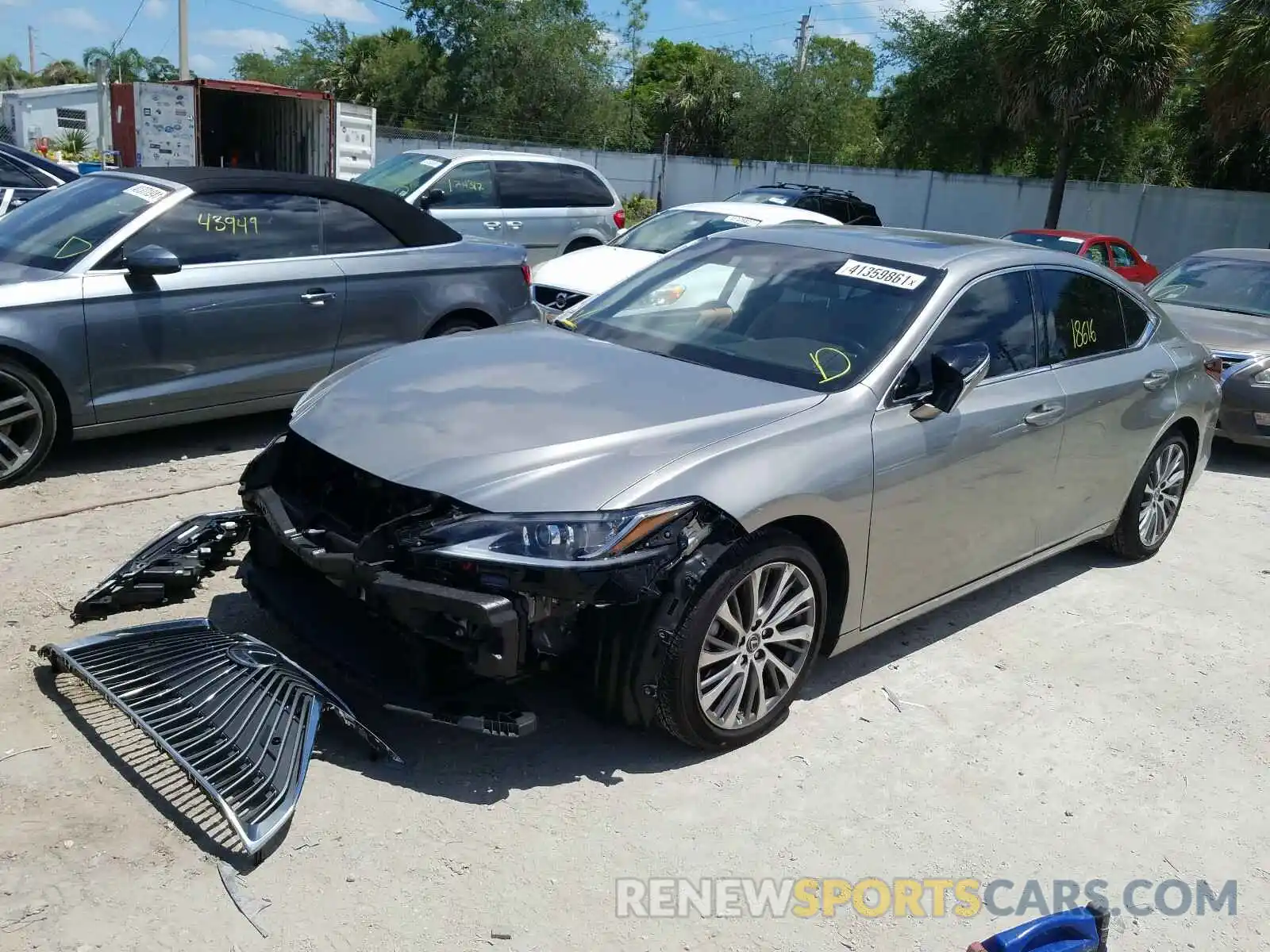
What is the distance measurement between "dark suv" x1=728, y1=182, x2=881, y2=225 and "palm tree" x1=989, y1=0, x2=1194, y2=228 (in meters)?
6.94

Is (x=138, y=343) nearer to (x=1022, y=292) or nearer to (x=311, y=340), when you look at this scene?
(x=311, y=340)

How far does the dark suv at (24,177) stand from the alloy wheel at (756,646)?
8.71 metres

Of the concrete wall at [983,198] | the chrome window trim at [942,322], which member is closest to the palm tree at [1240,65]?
the concrete wall at [983,198]

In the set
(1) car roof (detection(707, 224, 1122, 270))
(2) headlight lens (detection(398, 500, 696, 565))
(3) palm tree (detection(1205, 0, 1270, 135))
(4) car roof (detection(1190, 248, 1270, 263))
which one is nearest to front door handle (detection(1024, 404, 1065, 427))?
(1) car roof (detection(707, 224, 1122, 270))

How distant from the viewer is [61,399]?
5.70m

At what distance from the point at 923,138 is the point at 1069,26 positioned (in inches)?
292

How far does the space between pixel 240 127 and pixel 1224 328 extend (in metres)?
20.3

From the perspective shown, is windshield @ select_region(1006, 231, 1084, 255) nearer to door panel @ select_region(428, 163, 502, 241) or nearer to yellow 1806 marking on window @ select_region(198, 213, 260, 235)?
door panel @ select_region(428, 163, 502, 241)

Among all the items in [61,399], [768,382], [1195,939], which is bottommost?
[1195,939]

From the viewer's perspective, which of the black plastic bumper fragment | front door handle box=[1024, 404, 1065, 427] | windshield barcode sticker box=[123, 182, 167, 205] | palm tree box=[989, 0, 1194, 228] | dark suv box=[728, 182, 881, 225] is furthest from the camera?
palm tree box=[989, 0, 1194, 228]

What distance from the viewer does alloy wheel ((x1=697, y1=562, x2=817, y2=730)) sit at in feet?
11.6

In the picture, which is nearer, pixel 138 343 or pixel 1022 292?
pixel 1022 292

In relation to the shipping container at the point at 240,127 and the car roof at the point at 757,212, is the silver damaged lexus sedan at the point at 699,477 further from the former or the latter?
the shipping container at the point at 240,127

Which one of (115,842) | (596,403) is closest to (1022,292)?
(596,403)
